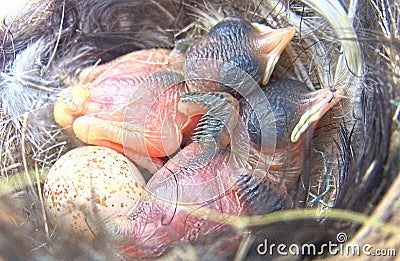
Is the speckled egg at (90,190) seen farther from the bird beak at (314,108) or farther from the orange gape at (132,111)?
the bird beak at (314,108)

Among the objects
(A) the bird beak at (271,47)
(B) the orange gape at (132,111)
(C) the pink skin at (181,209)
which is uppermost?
(A) the bird beak at (271,47)

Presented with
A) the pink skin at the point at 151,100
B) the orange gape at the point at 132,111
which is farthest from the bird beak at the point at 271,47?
the orange gape at the point at 132,111

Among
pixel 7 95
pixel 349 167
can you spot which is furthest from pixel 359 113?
pixel 7 95

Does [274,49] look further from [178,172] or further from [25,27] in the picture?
[25,27]

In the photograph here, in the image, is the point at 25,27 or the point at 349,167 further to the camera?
the point at 25,27

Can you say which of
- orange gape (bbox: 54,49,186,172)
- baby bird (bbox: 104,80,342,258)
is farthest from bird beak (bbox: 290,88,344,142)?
orange gape (bbox: 54,49,186,172)
